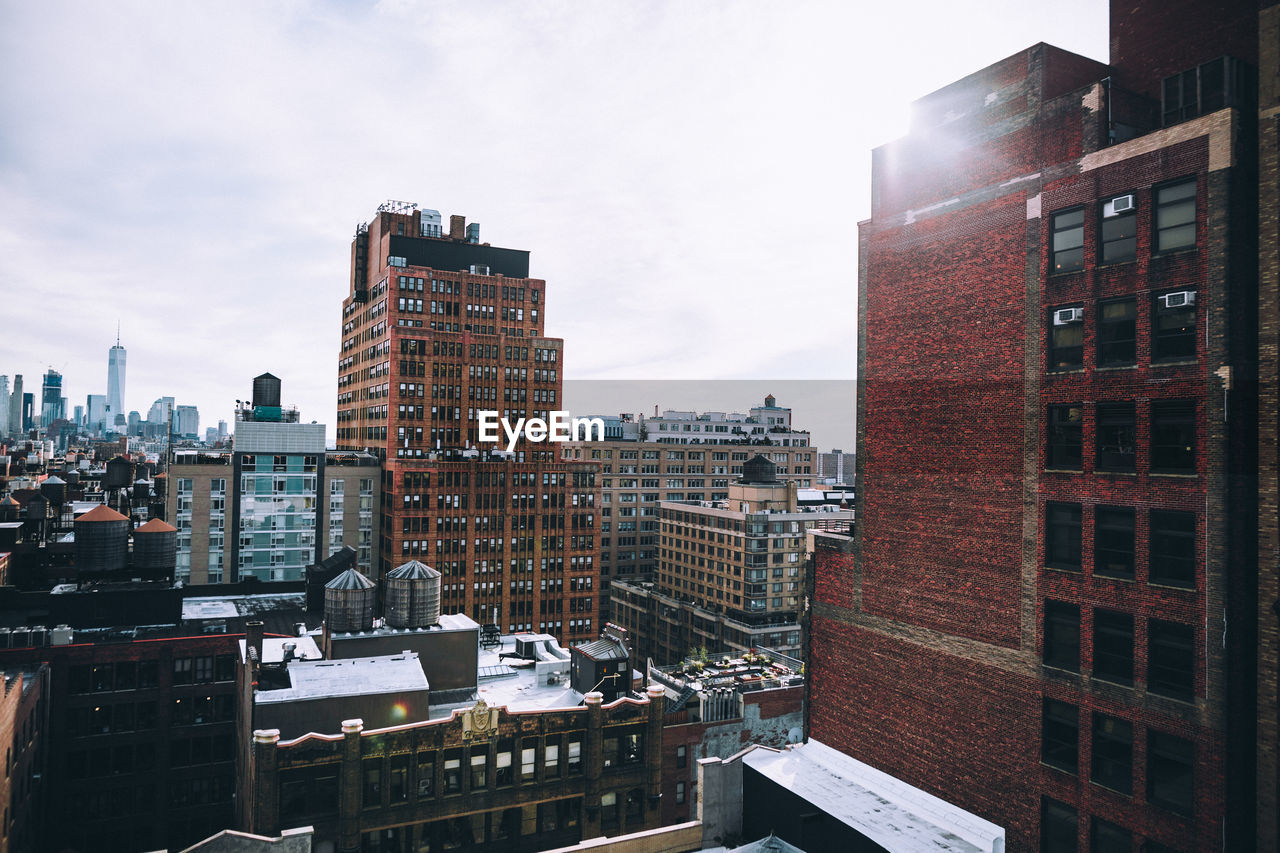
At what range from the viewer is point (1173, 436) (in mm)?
29484

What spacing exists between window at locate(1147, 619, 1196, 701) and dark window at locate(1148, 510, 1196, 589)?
1.62m

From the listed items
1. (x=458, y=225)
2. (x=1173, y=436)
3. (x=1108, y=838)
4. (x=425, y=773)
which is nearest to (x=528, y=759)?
(x=425, y=773)

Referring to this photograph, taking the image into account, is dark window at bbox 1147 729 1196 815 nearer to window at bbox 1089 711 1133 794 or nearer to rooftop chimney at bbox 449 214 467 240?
window at bbox 1089 711 1133 794

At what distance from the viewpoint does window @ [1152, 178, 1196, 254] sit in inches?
1158

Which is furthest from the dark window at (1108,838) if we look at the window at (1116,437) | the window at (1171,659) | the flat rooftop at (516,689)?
the flat rooftop at (516,689)

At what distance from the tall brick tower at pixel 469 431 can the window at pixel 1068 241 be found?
98.2m

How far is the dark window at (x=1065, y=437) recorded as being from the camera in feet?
107

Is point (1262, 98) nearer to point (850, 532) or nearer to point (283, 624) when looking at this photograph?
point (850, 532)

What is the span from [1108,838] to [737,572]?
10851 centimetres

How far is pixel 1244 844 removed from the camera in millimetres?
27500

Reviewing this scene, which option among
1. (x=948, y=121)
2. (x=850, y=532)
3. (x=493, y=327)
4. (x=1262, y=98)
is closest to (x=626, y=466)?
(x=493, y=327)

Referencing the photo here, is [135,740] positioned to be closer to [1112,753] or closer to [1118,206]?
[1112,753]


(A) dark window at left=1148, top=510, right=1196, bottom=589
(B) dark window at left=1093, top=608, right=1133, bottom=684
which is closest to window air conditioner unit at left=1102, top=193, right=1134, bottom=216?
(A) dark window at left=1148, top=510, right=1196, bottom=589

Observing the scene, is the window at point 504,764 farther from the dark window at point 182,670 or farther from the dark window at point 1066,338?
the dark window at point 1066,338
